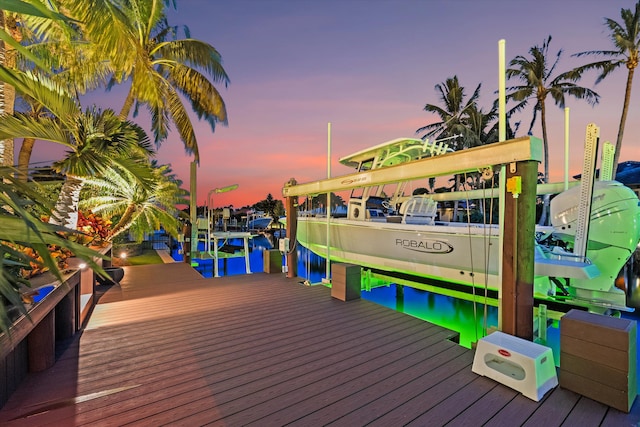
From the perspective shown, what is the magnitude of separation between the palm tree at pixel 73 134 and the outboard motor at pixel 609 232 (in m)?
7.22

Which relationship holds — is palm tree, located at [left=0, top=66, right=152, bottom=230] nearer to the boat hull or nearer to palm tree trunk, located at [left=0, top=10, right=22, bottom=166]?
palm tree trunk, located at [left=0, top=10, right=22, bottom=166]

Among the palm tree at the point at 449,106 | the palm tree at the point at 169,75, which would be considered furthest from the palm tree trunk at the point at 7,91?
the palm tree at the point at 449,106

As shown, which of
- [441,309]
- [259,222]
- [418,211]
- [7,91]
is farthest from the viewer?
[259,222]

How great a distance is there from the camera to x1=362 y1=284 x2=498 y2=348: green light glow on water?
8.19 metres

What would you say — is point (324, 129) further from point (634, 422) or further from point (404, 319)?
point (634, 422)

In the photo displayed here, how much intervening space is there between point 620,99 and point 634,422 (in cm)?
2340

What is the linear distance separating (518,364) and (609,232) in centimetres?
348

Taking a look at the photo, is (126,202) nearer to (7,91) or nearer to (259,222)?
(7,91)

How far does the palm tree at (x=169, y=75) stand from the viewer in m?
8.59

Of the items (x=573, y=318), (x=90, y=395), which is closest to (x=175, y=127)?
(x=90, y=395)

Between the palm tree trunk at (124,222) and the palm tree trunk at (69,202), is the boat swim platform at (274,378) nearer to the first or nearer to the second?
the palm tree trunk at (69,202)

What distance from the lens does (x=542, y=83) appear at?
835 inches

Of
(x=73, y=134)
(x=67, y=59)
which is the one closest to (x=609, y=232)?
(x=73, y=134)

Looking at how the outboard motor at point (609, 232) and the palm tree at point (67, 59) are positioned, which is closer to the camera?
the outboard motor at point (609, 232)
